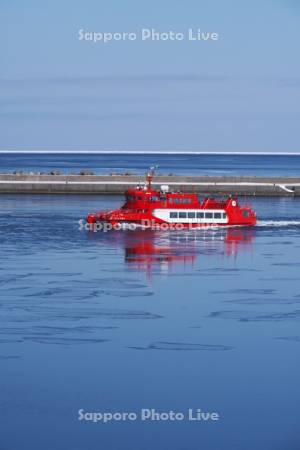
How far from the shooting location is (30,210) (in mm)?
64688

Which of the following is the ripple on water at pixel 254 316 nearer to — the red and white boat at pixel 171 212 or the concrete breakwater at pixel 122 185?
the red and white boat at pixel 171 212

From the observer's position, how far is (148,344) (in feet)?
84.3

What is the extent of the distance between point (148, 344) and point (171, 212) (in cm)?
2915

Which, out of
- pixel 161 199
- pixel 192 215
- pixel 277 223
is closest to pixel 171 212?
pixel 161 199

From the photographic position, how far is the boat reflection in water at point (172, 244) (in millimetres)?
41250

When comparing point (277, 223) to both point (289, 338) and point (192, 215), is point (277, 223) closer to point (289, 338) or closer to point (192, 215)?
point (192, 215)

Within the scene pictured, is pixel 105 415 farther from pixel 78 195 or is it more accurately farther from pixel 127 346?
pixel 78 195

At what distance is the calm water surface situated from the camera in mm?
19859

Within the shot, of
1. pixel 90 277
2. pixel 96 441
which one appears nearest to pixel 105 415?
pixel 96 441

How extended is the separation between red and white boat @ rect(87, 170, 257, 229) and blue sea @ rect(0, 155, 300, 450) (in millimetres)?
8273

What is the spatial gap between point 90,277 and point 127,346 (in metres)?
11.0

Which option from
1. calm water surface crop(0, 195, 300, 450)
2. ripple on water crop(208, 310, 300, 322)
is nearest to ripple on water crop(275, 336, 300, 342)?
calm water surface crop(0, 195, 300, 450)

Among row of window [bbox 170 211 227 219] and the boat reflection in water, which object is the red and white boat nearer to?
row of window [bbox 170 211 227 219]

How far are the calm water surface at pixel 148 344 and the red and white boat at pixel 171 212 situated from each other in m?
8.46
